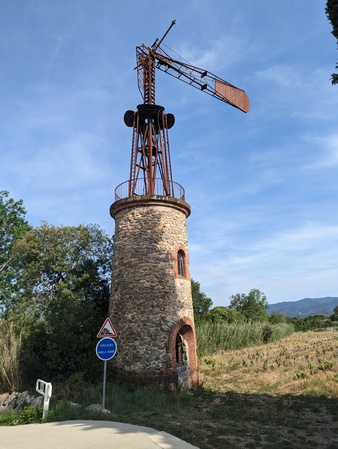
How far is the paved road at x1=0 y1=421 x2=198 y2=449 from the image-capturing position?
5.95 m

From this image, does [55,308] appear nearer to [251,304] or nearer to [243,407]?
[243,407]

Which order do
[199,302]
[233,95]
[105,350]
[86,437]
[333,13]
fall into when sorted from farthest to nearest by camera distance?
[199,302] → [233,95] → [105,350] → [333,13] → [86,437]

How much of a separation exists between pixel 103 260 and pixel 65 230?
292cm

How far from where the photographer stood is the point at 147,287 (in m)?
13.4

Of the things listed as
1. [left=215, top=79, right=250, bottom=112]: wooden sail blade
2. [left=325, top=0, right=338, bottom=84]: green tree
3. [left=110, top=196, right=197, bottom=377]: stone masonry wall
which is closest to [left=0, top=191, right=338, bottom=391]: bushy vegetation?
[left=110, top=196, right=197, bottom=377]: stone masonry wall

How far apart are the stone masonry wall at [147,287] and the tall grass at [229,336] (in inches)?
523

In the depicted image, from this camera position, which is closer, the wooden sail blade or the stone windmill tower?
the stone windmill tower

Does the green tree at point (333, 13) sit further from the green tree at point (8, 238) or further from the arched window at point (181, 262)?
the green tree at point (8, 238)

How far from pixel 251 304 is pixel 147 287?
168ft

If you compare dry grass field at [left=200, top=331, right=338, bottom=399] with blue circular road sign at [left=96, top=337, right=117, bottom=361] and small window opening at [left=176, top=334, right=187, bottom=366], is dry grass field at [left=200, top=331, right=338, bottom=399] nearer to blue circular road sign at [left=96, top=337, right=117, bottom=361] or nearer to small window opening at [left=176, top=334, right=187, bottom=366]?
small window opening at [left=176, top=334, right=187, bottom=366]

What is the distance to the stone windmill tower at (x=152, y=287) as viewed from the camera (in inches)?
503

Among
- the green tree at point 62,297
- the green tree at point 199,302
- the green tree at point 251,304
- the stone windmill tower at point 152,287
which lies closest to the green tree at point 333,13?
the stone windmill tower at point 152,287

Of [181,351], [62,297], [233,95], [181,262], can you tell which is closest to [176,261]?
[181,262]

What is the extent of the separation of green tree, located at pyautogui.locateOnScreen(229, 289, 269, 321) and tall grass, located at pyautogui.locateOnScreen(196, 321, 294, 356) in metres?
23.3
